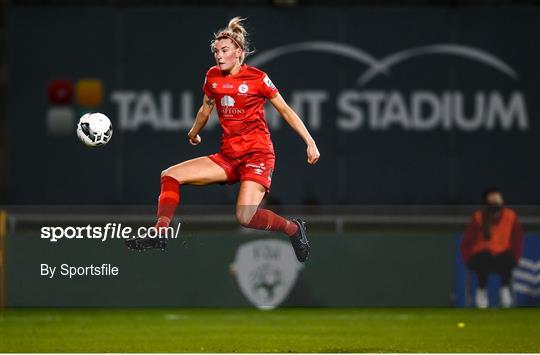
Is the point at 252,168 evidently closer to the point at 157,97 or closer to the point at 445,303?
the point at 445,303

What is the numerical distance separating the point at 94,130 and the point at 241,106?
3.61 feet

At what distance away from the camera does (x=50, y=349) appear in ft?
49.8

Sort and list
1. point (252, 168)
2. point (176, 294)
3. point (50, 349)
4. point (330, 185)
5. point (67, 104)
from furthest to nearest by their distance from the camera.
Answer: point (330, 185) → point (176, 294) → point (50, 349) → point (67, 104) → point (252, 168)

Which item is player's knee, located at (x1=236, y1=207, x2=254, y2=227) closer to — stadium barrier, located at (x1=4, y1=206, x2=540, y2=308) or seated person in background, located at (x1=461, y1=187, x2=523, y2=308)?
stadium barrier, located at (x1=4, y1=206, x2=540, y2=308)

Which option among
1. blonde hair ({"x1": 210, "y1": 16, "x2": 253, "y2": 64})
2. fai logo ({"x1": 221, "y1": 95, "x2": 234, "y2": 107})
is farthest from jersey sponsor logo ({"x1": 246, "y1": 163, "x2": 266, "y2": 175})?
blonde hair ({"x1": 210, "y1": 16, "x2": 253, "y2": 64})

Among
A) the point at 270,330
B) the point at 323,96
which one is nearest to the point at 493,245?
the point at 270,330

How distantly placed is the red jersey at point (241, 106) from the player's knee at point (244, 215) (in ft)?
1.28

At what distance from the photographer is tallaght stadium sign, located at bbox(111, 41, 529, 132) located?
1149 inches

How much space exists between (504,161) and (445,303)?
10.6m

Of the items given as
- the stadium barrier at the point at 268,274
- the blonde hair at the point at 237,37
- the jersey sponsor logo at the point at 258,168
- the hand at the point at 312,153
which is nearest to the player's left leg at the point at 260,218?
the jersey sponsor logo at the point at 258,168

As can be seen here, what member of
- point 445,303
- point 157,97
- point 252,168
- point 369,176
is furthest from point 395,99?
point 252,168

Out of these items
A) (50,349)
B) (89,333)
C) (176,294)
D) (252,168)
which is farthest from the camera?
(176,294)

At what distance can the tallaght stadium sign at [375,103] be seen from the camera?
2919 cm

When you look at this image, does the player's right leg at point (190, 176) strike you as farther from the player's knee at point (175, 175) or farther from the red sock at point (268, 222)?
the red sock at point (268, 222)
